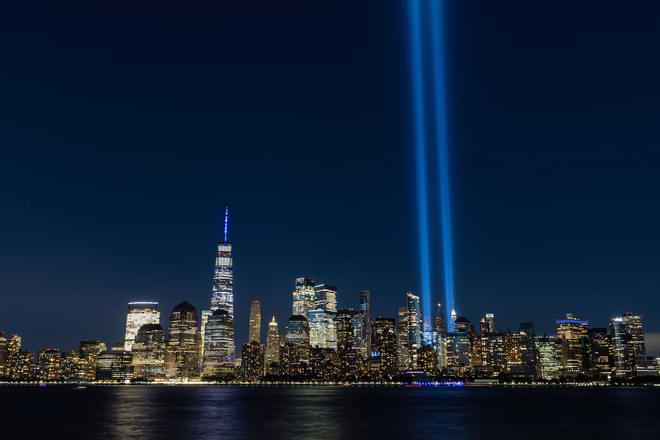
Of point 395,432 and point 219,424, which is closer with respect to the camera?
point 395,432

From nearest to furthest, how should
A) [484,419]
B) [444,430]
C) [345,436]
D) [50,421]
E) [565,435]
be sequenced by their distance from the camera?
[345,436], [565,435], [444,430], [50,421], [484,419]

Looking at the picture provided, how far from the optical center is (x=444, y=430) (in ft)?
283

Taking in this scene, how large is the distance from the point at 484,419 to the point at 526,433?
2700 cm

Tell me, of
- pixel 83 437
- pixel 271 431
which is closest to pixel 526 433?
pixel 271 431

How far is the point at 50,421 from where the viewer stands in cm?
9806

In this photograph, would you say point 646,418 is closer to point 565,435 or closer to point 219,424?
point 565,435

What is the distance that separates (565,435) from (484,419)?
97.6 ft

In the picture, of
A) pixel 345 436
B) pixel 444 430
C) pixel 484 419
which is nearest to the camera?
pixel 345 436

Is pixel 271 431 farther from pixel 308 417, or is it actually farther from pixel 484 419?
pixel 484 419

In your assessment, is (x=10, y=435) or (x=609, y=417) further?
(x=609, y=417)

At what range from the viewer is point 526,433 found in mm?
80375

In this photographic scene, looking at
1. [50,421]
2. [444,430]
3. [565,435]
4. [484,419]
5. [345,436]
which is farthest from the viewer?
[484,419]

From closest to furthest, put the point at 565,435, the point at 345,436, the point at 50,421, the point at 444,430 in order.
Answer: the point at 345,436 < the point at 565,435 < the point at 444,430 < the point at 50,421

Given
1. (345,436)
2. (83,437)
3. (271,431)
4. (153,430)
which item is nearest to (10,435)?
(83,437)
